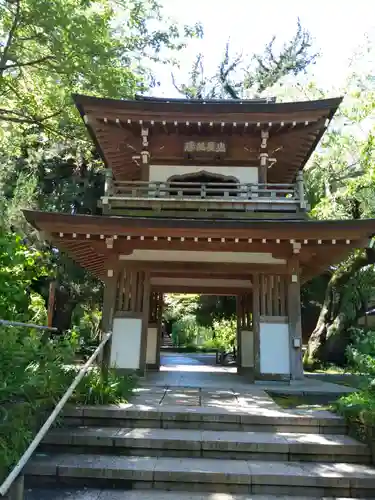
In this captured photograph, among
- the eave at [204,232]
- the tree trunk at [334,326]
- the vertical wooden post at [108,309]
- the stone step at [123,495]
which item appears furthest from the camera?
the tree trunk at [334,326]

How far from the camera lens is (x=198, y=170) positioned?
1034cm

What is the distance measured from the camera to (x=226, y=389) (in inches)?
318

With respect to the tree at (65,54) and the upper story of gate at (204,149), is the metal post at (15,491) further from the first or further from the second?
the tree at (65,54)

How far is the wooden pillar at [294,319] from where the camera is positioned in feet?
28.2

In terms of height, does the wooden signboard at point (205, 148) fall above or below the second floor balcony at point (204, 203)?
above

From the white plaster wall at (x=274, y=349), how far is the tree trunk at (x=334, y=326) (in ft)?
25.5

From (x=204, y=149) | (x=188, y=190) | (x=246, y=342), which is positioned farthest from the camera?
(x=246, y=342)

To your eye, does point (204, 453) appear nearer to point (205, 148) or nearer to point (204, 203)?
point (204, 203)

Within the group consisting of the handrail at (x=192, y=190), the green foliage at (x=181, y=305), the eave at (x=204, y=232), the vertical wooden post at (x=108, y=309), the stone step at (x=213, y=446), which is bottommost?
the stone step at (x=213, y=446)

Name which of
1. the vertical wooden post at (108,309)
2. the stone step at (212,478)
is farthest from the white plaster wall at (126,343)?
the stone step at (212,478)

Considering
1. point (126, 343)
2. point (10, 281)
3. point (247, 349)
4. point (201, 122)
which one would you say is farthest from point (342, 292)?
point (10, 281)

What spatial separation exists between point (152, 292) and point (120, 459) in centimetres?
757

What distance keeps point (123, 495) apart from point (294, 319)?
5.68m

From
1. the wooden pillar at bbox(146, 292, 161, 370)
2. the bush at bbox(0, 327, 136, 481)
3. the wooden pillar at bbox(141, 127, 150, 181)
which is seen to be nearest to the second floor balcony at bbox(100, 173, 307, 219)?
the wooden pillar at bbox(141, 127, 150, 181)
